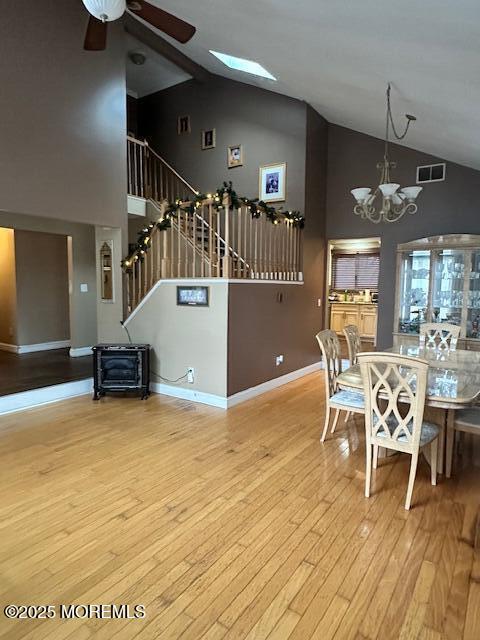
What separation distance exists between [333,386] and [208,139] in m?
5.33

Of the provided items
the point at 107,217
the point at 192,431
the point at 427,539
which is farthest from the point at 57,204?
the point at 427,539

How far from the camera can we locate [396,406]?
265 cm

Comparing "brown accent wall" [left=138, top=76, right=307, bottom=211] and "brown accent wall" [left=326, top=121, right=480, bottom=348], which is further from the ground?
"brown accent wall" [left=138, top=76, right=307, bottom=211]

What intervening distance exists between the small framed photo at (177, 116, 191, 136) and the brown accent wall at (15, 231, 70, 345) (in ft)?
10.1

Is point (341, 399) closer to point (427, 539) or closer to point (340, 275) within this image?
point (427, 539)

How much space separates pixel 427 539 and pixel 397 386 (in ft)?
3.02

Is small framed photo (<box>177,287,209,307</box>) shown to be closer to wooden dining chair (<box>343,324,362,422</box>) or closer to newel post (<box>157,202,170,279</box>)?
newel post (<box>157,202,170,279</box>)

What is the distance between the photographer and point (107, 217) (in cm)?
510

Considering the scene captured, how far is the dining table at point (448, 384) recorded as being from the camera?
2.57 metres

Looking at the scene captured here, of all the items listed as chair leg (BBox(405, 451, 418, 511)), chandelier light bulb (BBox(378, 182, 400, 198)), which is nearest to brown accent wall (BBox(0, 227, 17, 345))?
chandelier light bulb (BBox(378, 182, 400, 198))

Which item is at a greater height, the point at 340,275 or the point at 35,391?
the point at 340,275

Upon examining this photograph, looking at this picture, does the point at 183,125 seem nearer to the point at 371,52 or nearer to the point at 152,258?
the point at 152,258

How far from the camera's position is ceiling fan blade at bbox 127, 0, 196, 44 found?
8.52 feet

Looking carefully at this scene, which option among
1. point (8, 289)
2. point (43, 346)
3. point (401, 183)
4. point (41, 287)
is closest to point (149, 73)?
point (41, 287)
